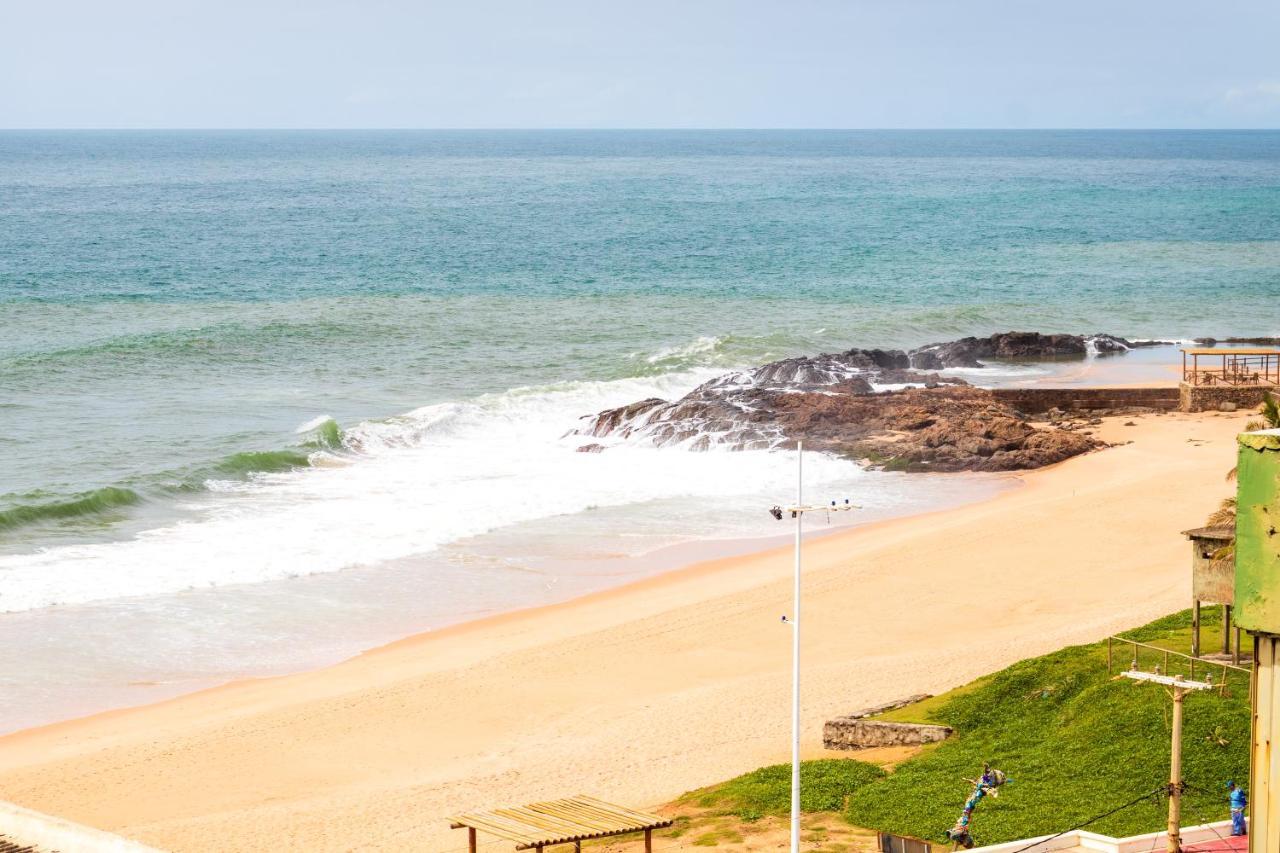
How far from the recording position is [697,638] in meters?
26.3

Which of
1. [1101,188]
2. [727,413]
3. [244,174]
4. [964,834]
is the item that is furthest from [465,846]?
[244,174]

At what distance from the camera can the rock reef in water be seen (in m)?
39.9

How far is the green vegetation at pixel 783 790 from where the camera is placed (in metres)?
18.1

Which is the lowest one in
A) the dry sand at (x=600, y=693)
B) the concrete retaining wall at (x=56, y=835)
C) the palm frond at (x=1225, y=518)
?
the dry sand at (x=600, y=693)

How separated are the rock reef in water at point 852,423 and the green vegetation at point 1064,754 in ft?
62.3

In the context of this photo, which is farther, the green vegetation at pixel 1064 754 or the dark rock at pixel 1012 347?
the dark rock at pixel 1012 347

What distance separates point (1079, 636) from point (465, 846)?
10948 millimetres

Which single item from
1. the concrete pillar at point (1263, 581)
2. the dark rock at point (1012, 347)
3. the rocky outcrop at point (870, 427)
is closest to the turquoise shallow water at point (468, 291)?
the dark rock at point (1012, 347)

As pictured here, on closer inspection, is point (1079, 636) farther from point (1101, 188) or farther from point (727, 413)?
point (1101, 188)

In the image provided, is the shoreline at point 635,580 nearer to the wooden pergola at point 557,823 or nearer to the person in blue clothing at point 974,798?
the wooden pergola at point 557,823

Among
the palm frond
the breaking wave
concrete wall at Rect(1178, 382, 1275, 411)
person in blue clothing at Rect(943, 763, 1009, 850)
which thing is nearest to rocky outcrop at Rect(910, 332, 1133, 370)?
concrete wall at Rect(1178, 382, 1275, 411)

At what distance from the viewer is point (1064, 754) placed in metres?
18.2

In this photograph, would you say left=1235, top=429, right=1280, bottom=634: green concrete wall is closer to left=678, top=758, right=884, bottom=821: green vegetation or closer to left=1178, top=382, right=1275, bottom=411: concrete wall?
left=678, top=758, right=884, bottom=821: green vegetation

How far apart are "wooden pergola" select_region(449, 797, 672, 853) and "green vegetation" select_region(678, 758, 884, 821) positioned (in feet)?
7.50
